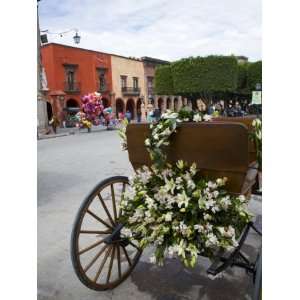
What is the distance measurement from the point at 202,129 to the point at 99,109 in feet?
53.3

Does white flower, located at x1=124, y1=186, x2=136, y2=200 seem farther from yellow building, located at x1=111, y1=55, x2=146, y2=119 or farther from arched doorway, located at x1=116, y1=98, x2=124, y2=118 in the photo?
arched doorway, located at x1=116, y1=98, x2=124, y2=118

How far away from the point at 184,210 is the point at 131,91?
32456 millimetres

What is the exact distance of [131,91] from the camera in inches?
1314

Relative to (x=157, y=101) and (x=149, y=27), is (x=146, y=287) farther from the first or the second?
(x=157, y=101)

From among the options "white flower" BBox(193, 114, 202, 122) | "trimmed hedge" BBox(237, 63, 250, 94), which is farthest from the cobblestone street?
"trimmed hedge" BBox(237, 63, 250, 94)

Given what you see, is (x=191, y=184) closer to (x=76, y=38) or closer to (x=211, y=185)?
(x=211, y=185)

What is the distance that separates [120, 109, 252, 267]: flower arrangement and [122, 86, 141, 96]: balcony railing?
30.9 m

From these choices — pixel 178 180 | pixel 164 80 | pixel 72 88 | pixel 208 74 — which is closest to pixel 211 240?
pixel 178 180

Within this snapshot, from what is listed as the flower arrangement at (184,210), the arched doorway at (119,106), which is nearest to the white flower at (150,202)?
the flower arrangement at (184,210)

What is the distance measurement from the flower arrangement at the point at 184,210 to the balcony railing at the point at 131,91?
101ft
